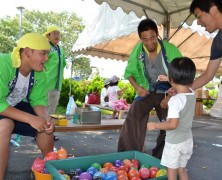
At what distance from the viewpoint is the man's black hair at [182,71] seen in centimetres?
234

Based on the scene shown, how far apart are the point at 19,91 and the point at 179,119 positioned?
5.21ft

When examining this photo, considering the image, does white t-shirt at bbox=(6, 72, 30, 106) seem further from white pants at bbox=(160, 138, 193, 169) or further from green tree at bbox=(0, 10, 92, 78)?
green tree at bbox=(0, 10, 92, 78)

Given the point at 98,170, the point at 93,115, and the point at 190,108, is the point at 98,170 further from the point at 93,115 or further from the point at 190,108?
the point at 93,115

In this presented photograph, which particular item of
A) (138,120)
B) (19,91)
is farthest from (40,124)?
(138,120)

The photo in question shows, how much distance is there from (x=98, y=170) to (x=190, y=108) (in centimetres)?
103

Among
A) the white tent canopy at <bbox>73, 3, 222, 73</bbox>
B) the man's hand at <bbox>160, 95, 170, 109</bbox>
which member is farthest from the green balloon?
the white tent canopy at <bbox>73, 3, 222, 73</bbox>

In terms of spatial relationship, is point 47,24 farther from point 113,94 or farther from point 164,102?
point 164,102

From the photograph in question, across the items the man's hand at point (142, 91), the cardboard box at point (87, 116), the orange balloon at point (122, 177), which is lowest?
the orange balloon at point (122, 177)

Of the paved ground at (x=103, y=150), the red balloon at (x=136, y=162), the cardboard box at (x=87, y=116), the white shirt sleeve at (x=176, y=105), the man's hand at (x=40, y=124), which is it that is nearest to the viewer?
the white shirt sleeve at (x=176, y=105)

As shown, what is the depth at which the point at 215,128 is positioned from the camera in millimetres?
8344

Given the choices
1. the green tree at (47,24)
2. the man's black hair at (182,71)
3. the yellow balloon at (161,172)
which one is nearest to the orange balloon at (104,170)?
the yellow balloon at (161,172)

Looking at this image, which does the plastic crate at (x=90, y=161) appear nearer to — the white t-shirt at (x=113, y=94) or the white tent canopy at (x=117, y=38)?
the white tent canopy at (x=117, y=38)

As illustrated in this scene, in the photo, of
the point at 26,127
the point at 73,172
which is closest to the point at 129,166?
the point at 73,172

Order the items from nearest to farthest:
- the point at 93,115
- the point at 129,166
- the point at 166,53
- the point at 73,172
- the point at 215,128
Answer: the point at 73,172 → the point at 129,166 → the point at 166,53 → the point at 93,115 → the point at 215,128
